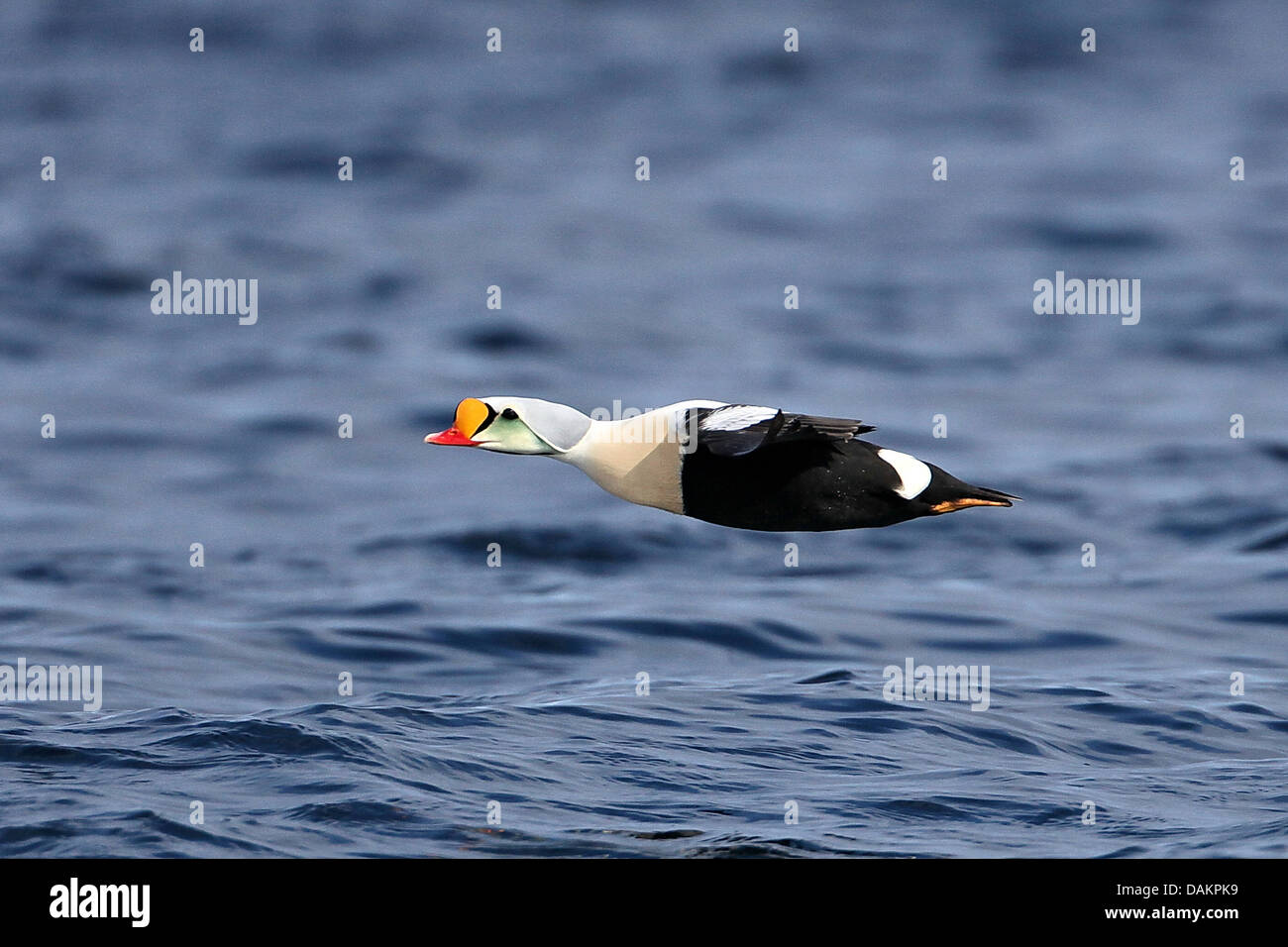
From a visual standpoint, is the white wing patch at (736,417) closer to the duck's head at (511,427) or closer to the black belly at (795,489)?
the black belly at (795,489)

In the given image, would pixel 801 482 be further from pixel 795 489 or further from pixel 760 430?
pixel 760 430

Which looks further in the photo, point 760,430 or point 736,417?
point 736,417

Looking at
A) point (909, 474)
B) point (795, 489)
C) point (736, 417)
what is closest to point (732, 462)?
point (736, 417)

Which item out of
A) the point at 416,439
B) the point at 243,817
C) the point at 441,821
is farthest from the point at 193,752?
the point at 416,439

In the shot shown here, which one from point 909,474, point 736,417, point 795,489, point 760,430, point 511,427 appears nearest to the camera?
point 511,427

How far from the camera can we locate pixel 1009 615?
24.2 m

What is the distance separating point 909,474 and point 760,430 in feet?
2.31

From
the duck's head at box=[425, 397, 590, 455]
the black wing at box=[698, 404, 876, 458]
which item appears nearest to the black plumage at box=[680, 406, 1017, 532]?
the black wing at box=[698, 404, 876, 458]

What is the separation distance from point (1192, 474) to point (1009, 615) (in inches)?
400

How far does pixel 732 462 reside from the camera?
608 centimetres

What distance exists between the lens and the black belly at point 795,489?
6.06m

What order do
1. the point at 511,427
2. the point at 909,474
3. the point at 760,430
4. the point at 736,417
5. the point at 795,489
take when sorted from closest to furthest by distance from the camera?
1. the point at 511,427
2. the point at 760,430
3. the point at 736,417
4. the point at 795,489
5. the point at 909,474
